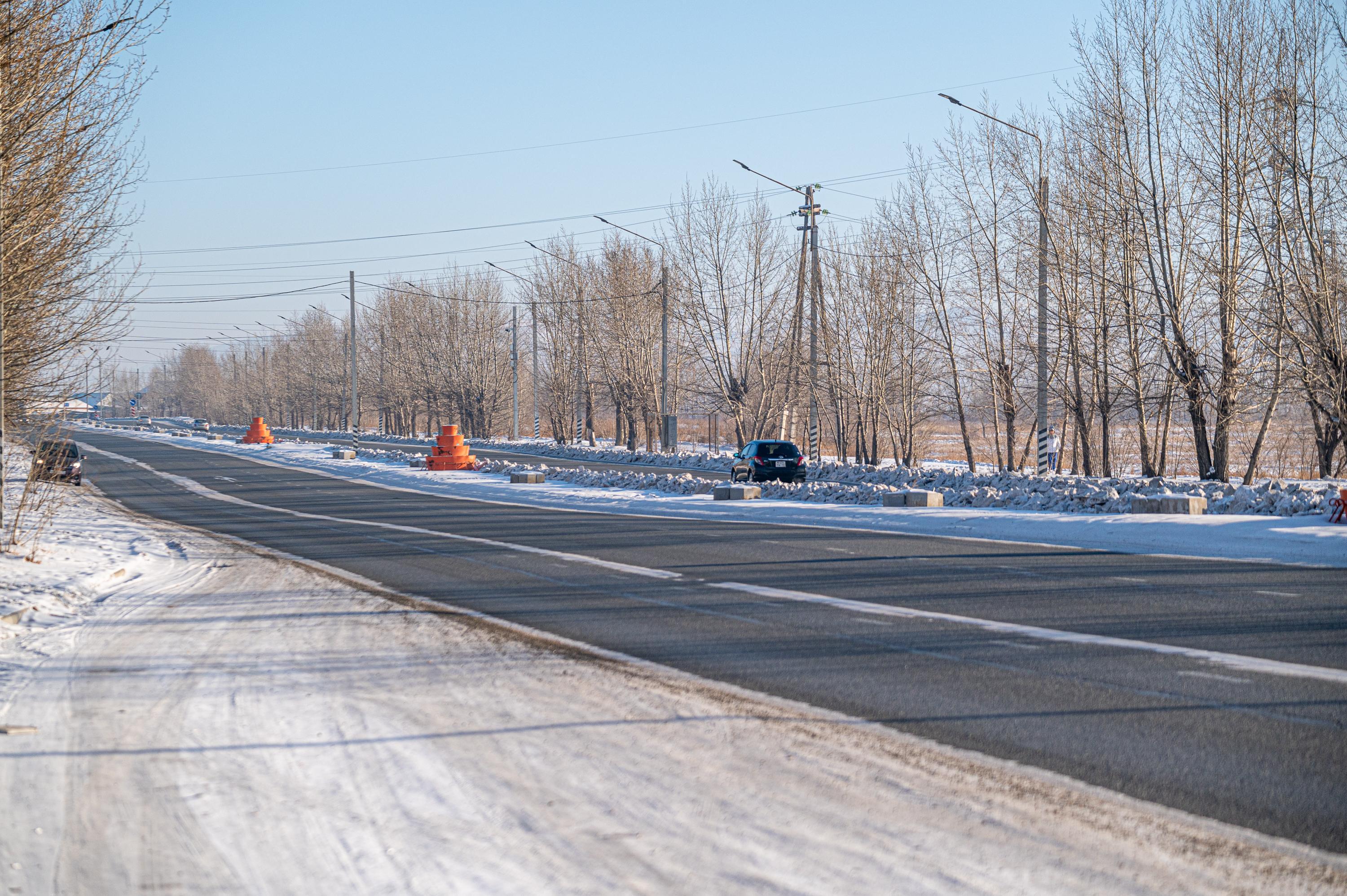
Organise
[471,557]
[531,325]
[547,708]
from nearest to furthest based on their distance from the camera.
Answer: [547,708], [471,557], [531,325]

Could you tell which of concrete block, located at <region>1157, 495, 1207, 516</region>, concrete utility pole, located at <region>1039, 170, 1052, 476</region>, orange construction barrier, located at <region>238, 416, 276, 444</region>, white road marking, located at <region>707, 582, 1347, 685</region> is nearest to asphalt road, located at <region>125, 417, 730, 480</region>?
orange construction barrier, located at <region>238, 416, 276, 444</region>

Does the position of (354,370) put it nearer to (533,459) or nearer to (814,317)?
(533,459)

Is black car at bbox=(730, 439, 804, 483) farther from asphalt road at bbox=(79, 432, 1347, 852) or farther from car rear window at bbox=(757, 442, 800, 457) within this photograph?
asphalt road at bbox=(79, 432, 1347, 852)

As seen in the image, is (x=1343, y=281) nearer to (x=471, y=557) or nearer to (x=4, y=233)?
(x=471, y=557)

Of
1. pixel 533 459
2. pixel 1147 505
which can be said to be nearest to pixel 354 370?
pixel 533 459

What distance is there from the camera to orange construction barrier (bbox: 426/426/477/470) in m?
38.7

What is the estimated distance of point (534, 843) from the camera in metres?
4.33

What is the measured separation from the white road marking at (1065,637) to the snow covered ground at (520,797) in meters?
3.06

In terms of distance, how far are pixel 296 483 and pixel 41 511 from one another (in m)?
16.0

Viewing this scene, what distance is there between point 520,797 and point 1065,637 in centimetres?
551

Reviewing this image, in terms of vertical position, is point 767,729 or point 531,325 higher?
point 531,325

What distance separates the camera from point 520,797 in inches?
194

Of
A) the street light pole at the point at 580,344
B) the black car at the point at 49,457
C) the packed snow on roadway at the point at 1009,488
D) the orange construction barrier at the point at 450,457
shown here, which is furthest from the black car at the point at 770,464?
the street light pole at the point at 580,344

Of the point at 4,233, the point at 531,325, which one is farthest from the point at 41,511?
the point at 531,325
